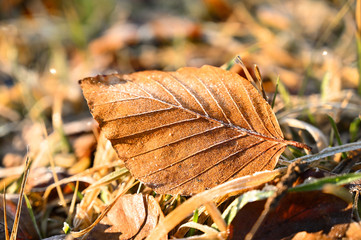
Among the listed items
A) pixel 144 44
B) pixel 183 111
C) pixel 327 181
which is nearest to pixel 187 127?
pixel 183 111

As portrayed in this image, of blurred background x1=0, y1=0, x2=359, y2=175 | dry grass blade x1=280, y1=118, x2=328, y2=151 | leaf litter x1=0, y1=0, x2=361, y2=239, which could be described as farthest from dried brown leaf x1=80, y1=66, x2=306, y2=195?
blurred background x1=0, y1=0, x2=359, y2=175

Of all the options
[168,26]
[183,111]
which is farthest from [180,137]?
[168,26]

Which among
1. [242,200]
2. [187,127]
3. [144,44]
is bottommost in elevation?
[242,200]

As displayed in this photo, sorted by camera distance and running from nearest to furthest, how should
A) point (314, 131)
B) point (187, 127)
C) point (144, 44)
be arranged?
point (187, 127) < point (314, 131) < point (144, 44)

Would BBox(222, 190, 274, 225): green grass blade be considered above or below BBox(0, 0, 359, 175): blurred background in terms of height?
below

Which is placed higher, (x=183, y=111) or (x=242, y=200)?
(x=183, y=111)

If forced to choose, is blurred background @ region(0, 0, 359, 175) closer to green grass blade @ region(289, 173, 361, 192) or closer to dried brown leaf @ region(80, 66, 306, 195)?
dried brown leaf @ region(80, 66, 306, 195)

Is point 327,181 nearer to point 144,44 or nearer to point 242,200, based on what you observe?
point 242,200

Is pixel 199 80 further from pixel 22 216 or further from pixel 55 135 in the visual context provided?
pixel 55 135
